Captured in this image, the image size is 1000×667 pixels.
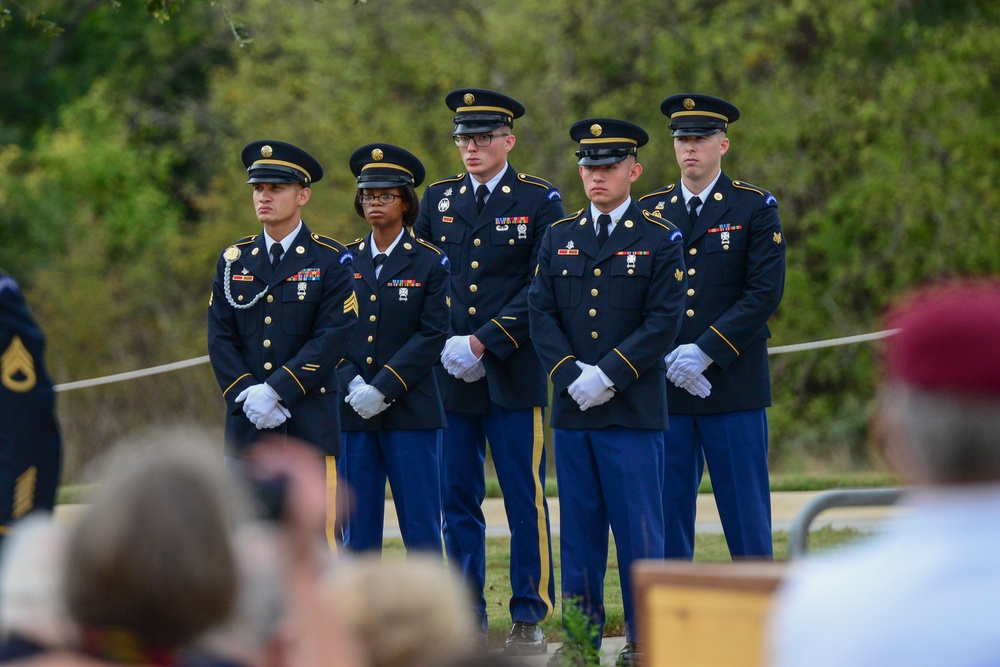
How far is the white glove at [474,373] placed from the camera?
7168 mm

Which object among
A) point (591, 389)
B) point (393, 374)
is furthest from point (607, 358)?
point (393, 374)

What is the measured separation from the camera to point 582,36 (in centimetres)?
2134

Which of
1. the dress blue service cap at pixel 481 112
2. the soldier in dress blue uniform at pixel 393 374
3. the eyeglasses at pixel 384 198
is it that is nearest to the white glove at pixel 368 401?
the soldier in dress blue uniform at pixel 393 374

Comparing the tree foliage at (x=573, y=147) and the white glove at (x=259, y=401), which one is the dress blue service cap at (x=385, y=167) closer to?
the white glove at (x=259, y=401)

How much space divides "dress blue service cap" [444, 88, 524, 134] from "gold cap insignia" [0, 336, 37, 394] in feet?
12.2

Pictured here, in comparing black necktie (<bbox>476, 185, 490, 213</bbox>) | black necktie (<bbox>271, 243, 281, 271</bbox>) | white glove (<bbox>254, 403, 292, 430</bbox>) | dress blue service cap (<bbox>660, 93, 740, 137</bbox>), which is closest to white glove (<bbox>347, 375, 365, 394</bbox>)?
white glove (<bbox>254, 403, 292, 430</bbox>)

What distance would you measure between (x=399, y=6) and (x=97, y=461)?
9.84m

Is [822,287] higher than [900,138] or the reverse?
the reverse

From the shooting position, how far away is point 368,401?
272 inches

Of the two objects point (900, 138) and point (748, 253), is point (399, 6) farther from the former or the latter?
point (748, 253)

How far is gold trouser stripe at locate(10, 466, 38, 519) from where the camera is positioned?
396 centimetres

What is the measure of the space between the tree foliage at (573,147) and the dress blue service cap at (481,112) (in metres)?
8.89

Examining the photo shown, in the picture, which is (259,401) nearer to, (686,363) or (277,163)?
(277,163)

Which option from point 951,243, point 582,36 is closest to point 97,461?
point 582,36
